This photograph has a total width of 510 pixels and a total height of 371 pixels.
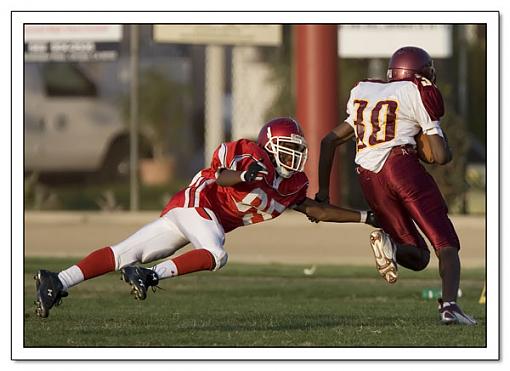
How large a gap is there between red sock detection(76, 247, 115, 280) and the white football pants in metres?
0.04

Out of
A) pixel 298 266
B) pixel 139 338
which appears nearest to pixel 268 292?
pixel 298 266

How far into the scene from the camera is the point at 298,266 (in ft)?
43.3

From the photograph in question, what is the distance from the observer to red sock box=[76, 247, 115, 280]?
778 cm

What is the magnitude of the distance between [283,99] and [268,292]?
11.9m

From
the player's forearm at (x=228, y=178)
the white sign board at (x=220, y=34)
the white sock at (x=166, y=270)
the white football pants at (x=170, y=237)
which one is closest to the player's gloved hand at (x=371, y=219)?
the white football pants at (x=170, y=237)

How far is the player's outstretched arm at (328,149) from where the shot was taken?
8438mm

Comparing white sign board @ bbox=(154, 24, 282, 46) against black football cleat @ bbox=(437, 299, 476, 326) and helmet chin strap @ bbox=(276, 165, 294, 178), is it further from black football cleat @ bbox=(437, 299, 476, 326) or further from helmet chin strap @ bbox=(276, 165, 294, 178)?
black football cleat @ bbox=(437, 299, 476, 326)

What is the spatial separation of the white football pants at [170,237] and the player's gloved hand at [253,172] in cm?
46

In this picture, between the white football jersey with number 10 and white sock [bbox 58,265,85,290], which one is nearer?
white sock [bbox 58,265,85,290]

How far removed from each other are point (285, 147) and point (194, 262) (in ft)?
3.11

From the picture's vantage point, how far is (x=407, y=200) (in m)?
8.17

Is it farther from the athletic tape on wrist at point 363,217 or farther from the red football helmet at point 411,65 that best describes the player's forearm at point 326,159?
the red football helmet at point 411,65

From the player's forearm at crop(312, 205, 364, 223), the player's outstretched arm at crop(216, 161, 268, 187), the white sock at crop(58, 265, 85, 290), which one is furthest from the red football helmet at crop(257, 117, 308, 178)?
the white sock at crop(58, 265, 85, 290)
